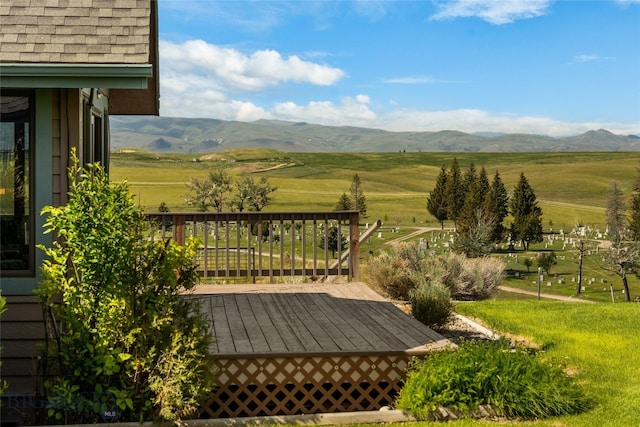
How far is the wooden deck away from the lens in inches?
203

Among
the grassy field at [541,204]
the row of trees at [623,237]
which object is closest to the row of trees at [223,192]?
the grassy field at [541,204]

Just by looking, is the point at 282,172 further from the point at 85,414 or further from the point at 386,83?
the point at 85,414

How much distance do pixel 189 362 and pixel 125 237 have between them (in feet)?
3.22

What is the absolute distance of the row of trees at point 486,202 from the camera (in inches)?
1411

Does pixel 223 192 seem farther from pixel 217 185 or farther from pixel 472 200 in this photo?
pixel 472 200

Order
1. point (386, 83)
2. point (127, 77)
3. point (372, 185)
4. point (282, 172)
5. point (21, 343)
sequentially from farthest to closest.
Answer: point (386, 83)
point (372, 185)
point (282, 172)
point (21, 343)
point (127, 77)

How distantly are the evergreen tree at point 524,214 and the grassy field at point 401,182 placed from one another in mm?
1506

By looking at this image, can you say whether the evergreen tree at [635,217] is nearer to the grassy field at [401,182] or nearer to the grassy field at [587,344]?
the grassy field at [401,182]

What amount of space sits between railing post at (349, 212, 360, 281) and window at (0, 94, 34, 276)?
524 centimetres

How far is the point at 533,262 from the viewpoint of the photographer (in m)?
38.6

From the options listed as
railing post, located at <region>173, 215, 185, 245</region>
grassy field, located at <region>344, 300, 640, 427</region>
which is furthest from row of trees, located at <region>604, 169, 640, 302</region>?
railing post, located at <region>173, 215, 185, 245</region>

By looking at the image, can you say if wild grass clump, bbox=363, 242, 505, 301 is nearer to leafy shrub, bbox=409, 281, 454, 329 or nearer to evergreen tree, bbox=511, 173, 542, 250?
leafy shrub, bbox=409, 281, 454, 329

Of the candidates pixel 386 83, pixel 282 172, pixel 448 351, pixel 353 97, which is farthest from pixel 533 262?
pixel 353 97

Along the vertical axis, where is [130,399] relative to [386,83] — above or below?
below
